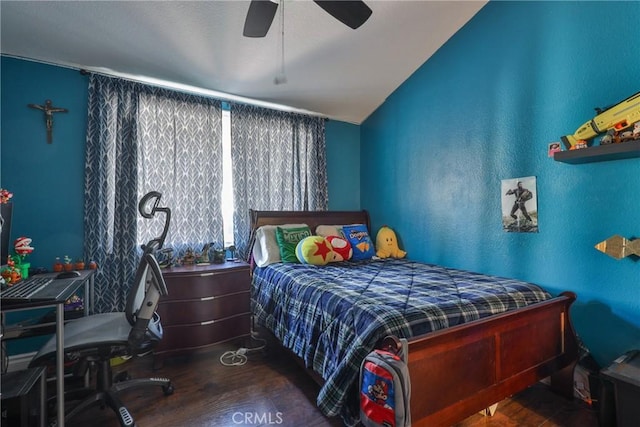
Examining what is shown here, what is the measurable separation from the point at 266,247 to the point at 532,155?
231 cm

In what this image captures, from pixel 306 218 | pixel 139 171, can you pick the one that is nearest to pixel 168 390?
pixel 139 171

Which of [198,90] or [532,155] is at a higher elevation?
[198,90]

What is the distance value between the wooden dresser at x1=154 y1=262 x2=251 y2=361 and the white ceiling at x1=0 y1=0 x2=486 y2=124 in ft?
5.67

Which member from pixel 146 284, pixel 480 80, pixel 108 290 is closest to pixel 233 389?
pixel 146 284

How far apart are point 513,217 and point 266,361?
2.22 metres

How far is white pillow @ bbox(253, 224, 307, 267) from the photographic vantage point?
9.03 feet

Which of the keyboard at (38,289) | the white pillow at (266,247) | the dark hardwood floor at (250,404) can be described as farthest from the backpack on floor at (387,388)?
the white pillow at (266,247)

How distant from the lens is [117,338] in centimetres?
150

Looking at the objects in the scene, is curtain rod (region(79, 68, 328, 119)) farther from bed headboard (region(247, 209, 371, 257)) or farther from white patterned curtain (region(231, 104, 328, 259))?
bed headboard (region(247, 209, 371, 257))

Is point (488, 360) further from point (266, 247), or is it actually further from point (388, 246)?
point (266, 247)

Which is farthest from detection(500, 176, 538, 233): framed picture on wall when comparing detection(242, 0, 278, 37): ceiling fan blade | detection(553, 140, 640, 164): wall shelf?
detection(242, 0, 278, 37): ceiling fan blade

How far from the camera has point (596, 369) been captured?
1.73 metres

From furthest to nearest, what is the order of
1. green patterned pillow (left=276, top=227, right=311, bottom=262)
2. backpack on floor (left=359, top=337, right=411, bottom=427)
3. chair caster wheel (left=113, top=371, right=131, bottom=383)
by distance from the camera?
green patterned pillow (left=276, top=227, right=311, bottom=262) → chair caster wheel (left=113, top=371, right=131, bottom=383) → backpack on floor (left=359, top=337, right=411, bottom=427)

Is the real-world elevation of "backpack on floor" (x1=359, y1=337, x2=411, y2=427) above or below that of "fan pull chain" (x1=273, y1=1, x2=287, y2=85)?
below
